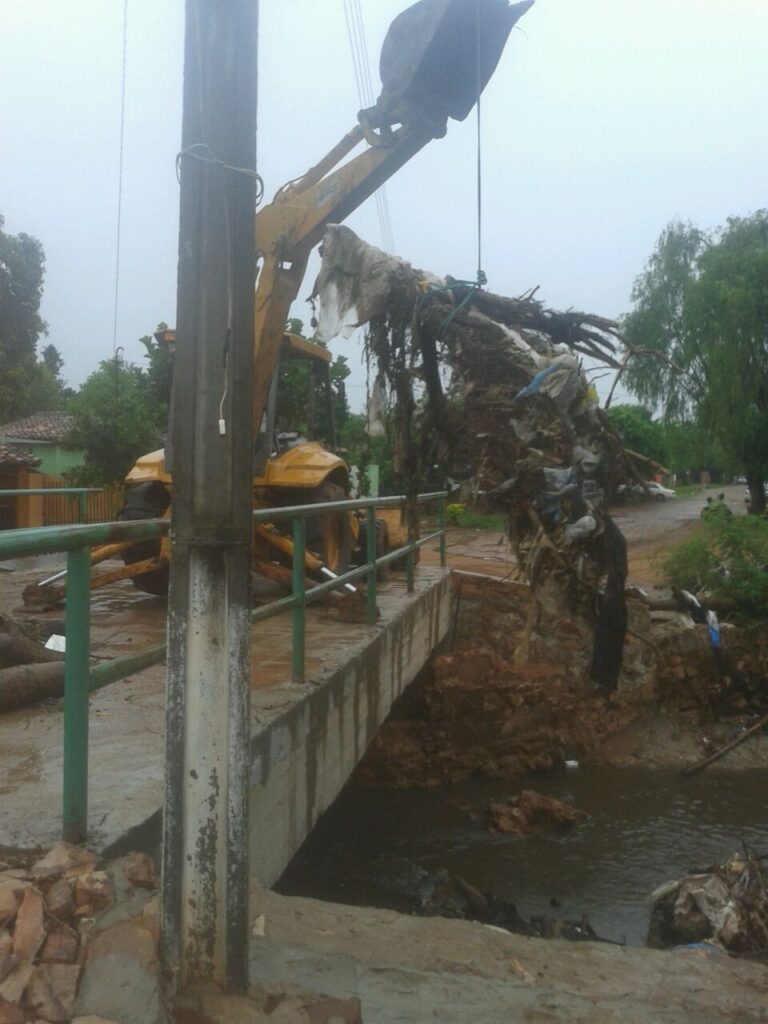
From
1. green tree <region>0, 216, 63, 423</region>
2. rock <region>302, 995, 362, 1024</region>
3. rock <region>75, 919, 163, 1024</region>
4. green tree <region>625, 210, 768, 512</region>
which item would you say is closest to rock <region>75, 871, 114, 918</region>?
rock <region>75, 919, 163, 1024</region>

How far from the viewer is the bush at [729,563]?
1342cm

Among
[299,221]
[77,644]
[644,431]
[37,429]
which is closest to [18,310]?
[37,429]

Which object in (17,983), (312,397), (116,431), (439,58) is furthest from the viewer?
(116,431)

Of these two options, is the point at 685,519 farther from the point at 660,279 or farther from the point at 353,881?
the point at 353,881

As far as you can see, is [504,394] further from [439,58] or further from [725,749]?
[725,749]

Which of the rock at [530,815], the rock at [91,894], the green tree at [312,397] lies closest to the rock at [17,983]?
the rock at [91,894]

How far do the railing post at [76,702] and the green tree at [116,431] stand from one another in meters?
20.6

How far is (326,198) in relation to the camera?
6.74 meters

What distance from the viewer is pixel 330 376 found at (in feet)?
34.0

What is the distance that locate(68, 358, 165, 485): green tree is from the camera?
944 inches

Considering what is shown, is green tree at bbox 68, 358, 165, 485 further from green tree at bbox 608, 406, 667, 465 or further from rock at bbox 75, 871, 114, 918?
rock at bbox 75, 871, 114, 918

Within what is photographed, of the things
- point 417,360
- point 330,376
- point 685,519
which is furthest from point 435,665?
point 685,519

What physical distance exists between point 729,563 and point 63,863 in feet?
40.6

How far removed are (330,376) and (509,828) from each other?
186 inches
